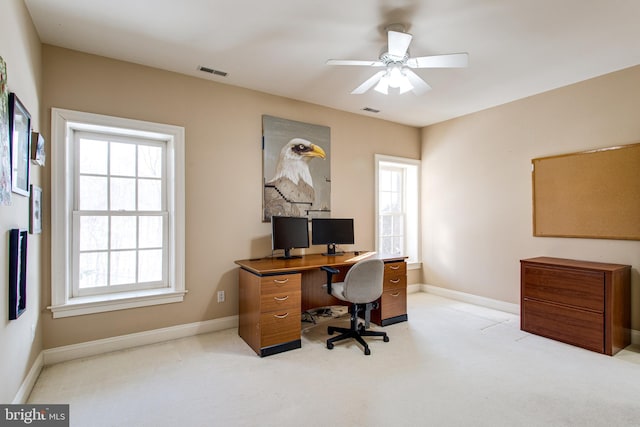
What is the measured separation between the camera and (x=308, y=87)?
357 centimetres

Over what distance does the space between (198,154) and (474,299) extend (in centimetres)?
398

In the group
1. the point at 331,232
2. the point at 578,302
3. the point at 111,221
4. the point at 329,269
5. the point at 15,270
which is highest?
the point at 111,221

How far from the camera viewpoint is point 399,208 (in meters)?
5.20

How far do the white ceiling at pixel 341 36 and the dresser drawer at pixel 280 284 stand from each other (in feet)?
6.54

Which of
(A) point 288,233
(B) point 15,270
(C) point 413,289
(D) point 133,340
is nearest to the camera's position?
(B) point 15,270

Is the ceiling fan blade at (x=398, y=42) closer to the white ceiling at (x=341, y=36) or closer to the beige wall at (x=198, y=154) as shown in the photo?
the white ceiling at (x=341, y=36)

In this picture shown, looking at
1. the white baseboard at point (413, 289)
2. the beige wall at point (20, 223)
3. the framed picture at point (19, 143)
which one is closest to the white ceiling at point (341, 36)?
the beige wall at point (20, 223)

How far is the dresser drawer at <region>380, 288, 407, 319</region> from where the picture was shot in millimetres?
3539

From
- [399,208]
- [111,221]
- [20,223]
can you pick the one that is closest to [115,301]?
[111,221]

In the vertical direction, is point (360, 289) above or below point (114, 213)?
below

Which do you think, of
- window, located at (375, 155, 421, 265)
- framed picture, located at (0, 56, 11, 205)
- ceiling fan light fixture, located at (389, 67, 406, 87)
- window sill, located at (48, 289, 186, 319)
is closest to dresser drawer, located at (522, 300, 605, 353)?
window, located at (375, 155, 421, 265)

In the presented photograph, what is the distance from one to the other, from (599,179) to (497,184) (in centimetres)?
106

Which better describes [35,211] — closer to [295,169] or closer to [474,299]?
[295,169]

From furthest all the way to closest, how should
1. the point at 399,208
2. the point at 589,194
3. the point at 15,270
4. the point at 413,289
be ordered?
the point at 399,208 → the point at 413,289 → the point at 589,194 → the point at 15,270
